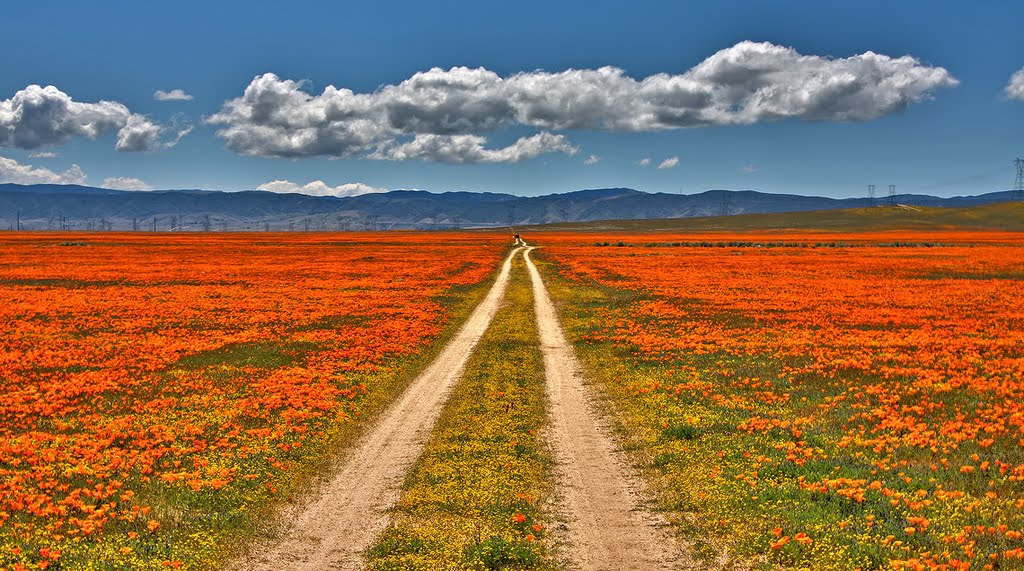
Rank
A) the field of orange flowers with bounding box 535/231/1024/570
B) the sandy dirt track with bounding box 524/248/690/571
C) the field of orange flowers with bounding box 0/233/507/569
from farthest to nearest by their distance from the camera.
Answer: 1. the field of orange flowers with bounding box 0/233/507/569
2. the field of orange flowers with bounding box 535/231/1024/570
3. the sandy dirt track with bounding box 524/248/690/571

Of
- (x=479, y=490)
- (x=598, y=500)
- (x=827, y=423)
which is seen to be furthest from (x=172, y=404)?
(x=827, y=423)

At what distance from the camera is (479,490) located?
450 inches

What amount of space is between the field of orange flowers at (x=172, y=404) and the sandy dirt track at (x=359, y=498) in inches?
31.0

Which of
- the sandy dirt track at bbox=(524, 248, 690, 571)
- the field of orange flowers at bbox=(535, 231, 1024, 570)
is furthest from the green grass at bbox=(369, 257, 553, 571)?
the field of orange flowers at bbox=(535, 231, 1024, 570)

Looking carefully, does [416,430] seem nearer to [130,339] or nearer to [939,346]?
[130,339]

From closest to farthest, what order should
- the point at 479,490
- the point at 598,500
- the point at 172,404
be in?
the point at 598,500
the point at 479,490
the point at 172,404

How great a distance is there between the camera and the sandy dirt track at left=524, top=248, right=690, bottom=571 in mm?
9031

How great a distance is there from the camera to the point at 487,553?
9023 mm

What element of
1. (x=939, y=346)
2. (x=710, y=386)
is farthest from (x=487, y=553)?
(x=939, y=346)

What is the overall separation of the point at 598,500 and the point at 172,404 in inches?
478

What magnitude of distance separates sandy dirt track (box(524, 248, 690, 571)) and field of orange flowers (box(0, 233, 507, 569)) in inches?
206

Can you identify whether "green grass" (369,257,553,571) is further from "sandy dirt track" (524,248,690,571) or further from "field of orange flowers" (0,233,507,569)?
"field of orange flowers" (0,233,507,569)

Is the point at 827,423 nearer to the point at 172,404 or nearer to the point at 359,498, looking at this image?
the point at 359,498

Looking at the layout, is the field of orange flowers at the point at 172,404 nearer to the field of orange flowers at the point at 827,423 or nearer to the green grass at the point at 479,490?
the green grass at the point at 479,490
